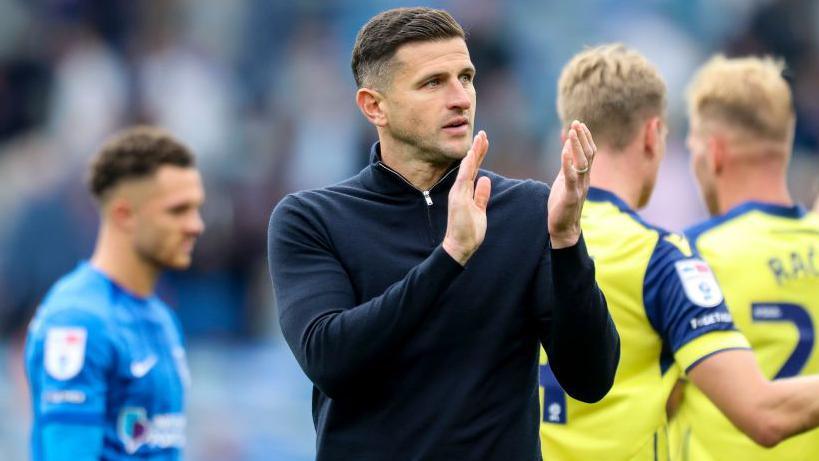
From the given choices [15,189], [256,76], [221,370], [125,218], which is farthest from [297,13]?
[125,218]

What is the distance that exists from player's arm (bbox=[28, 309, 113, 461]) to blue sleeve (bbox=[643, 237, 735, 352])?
84.0 inches

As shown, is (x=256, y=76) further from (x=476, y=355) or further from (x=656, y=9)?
(x=476, y=355)

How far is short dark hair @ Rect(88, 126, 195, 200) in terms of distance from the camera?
19.5 ft

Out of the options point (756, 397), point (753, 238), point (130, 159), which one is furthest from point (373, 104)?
point (130, 159)

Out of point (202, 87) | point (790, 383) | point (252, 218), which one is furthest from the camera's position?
point (202, 87)

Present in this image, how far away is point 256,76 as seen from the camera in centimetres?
1263

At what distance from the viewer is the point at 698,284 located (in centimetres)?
405

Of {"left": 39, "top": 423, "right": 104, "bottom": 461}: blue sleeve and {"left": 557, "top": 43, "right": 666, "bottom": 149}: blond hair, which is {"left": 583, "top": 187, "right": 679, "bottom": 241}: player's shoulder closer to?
{"left": 557, "top": 43, "right": 666, "bottom": 149}: blond hair

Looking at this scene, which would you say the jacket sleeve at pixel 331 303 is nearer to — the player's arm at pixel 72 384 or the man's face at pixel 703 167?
the player's arm at pixel 72 384

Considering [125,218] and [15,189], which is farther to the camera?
[15,189]

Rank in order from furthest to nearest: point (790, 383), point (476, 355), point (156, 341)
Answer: point (156, 341) → point (790, 383) → point (476, 355)

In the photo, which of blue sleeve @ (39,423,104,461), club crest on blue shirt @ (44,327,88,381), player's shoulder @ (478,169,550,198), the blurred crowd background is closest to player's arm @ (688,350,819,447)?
player's shoulder @ (478,169,550,198)

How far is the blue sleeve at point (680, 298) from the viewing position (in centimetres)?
402

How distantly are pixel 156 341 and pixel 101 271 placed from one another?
403 mm
